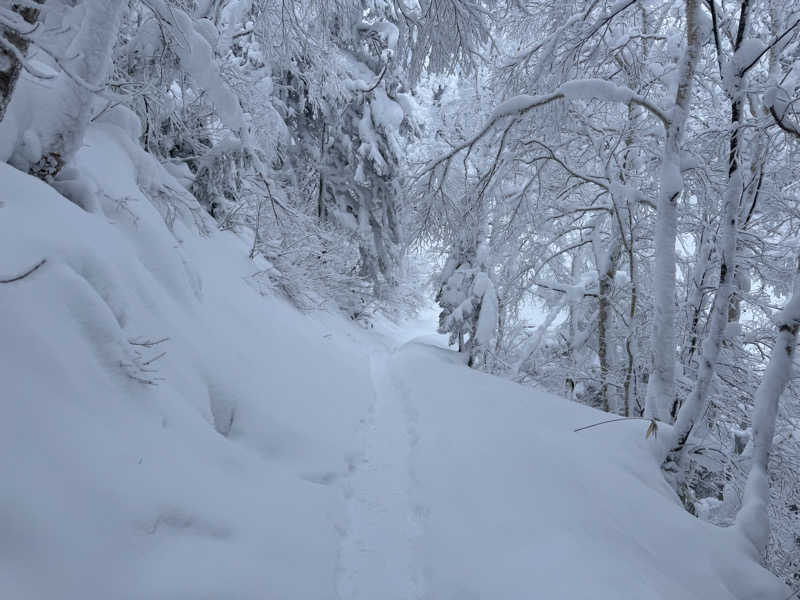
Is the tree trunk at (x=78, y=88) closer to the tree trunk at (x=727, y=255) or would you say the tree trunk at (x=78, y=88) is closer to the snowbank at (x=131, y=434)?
the snowbank at (x=131, y=434)

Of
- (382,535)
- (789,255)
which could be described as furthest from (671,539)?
(789,255)

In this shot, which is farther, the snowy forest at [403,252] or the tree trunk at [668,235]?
the tree trunk at [668,235]

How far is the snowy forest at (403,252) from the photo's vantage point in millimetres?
2182

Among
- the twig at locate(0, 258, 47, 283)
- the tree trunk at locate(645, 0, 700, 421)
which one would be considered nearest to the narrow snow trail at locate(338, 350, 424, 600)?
the twig at locate(0, 258, 47, 283)

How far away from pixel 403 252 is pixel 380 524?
363 centimetres

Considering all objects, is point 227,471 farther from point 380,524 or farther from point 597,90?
point 597,90

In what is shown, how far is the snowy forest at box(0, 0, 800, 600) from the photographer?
218 centimetres

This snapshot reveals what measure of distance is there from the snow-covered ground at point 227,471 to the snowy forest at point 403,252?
2 cm

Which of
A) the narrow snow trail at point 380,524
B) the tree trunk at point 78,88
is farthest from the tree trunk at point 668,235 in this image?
the tree trunk at point 78,88

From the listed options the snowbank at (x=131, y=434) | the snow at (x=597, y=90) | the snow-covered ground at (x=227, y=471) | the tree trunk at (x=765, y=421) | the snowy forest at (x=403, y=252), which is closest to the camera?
the snowbank at (x=131, y=434)

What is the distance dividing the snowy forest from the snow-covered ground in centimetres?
2

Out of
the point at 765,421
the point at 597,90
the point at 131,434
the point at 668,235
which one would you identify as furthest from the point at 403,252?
the point at 131,434

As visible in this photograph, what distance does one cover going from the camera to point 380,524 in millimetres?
3744

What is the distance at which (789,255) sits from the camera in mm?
6312
